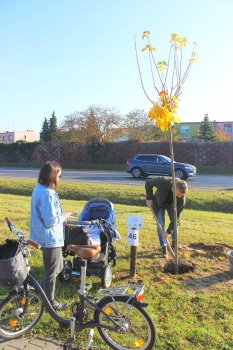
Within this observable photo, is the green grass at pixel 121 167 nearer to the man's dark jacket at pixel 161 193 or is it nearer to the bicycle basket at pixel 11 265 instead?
the man's dark jacket at pixel 161 193

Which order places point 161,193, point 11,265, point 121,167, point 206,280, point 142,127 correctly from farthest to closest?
point 142,127
point 121,167
point 161,193
point 206,280
point 11,265

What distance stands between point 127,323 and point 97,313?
30cm

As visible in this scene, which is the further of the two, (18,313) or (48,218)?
(48,218)

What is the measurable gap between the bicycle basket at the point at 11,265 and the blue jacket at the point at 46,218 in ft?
1.47

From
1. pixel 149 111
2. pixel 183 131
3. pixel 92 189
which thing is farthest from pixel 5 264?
pixel 183 131

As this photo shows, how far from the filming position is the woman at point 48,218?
11.7 feet

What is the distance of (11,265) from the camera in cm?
304

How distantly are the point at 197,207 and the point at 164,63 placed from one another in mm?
8093

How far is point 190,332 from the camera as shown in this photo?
11.4ft

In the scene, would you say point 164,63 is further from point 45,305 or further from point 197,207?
point 197,207

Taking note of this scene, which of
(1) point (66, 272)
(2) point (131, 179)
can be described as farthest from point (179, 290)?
(2) point (131, 179)

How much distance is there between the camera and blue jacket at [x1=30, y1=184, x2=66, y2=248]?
356cm

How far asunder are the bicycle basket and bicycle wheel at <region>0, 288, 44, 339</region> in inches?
12.1

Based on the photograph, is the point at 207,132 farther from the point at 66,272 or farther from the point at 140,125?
the point at 66,272
